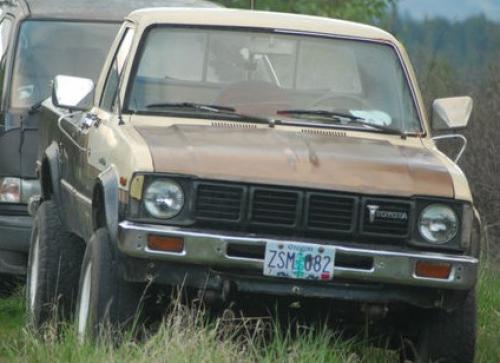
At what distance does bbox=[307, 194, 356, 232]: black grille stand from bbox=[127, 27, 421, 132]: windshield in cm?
117

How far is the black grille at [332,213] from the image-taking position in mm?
7844

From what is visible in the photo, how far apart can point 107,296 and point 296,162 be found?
102cm

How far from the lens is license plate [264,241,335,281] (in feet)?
25.3

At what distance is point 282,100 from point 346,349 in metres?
1.53

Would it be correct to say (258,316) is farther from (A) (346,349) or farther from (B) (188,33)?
(B) (188,33)

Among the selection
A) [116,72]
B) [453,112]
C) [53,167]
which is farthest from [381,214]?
[53,167]

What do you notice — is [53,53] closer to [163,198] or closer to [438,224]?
A: [163,198]

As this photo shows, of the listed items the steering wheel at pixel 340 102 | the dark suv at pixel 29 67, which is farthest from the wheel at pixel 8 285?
the steering wheel at pixel 340 102

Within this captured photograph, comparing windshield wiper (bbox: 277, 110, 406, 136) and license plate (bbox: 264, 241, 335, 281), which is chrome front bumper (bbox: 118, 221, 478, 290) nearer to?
license plate (bbox: 264, 241, 335, 281)

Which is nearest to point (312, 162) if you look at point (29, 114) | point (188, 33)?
point (188, 33)

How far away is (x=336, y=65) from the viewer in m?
9.33

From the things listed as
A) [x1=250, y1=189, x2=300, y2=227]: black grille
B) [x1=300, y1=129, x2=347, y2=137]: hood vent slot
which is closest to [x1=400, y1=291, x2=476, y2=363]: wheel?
[x1=250, y1=189, x2=300, y2=227]: black grille

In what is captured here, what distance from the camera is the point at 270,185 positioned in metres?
7.80

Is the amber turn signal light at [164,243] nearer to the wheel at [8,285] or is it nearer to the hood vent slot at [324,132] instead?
the hood vent slot at [324,132]
